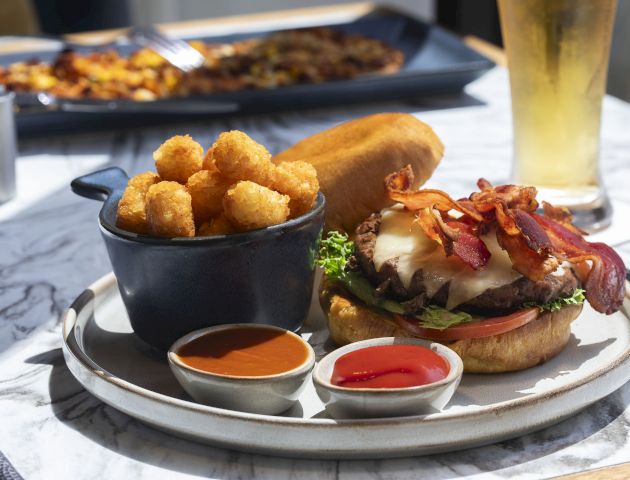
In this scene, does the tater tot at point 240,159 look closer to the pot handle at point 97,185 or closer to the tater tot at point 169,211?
the tater tot at point 169,211

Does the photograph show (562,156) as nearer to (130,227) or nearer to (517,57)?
(517,57)

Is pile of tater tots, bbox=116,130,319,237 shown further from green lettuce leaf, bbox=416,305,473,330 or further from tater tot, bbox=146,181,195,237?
green lettuce leaf, bbox=416,305,473,330

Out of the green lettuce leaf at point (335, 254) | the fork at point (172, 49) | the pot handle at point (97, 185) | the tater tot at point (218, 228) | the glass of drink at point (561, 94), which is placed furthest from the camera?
the fork at point (172, 49)

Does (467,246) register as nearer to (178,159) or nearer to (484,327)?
(484,327)

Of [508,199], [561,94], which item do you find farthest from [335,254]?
[561,94]

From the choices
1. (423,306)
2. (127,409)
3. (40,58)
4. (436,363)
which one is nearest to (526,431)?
(436,363)

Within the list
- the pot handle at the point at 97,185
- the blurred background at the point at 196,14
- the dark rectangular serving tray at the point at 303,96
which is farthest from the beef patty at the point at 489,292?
the blurred background at the point at 196,14

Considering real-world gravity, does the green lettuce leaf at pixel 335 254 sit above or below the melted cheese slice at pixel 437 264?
below
